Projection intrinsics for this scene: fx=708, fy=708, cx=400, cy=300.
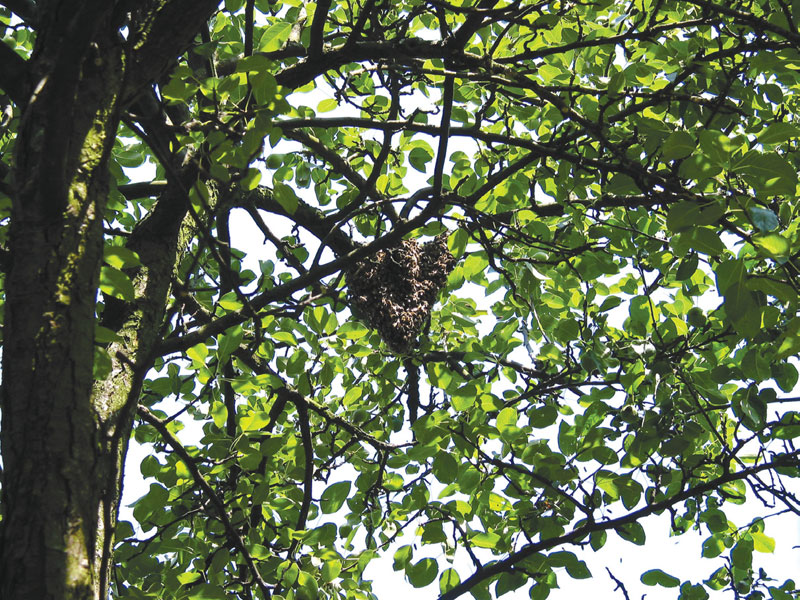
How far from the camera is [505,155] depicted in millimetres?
4102

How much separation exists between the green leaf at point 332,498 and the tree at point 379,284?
0.8 inches

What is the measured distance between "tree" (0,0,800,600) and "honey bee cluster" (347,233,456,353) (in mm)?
16

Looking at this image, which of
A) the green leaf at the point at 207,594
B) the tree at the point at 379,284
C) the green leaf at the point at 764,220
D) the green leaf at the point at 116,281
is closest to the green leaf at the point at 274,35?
the tree at the point at 379,284

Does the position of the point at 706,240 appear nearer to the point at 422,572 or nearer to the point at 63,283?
the point at 63,283

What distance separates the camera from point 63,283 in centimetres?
174

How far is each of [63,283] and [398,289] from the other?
7.36ft

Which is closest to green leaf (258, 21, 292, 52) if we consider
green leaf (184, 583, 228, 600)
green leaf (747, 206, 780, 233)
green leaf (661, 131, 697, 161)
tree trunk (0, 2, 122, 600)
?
tree trunk (0, 2, 122, 600)

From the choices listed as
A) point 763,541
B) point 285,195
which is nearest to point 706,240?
point 285,195

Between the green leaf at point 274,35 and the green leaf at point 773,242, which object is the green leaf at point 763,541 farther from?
the green leaf at point 274,35

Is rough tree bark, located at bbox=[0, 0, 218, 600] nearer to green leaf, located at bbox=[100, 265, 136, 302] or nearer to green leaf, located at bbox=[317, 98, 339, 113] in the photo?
green leaf, located at bbox=[100, 265, 136, 302]

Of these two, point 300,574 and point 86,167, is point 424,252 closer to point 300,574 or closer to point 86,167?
point 300,574

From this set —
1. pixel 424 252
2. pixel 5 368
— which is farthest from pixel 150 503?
pixel 424 252

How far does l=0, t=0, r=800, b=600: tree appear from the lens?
1.74 meters

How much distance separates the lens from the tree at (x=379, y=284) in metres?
1.74
